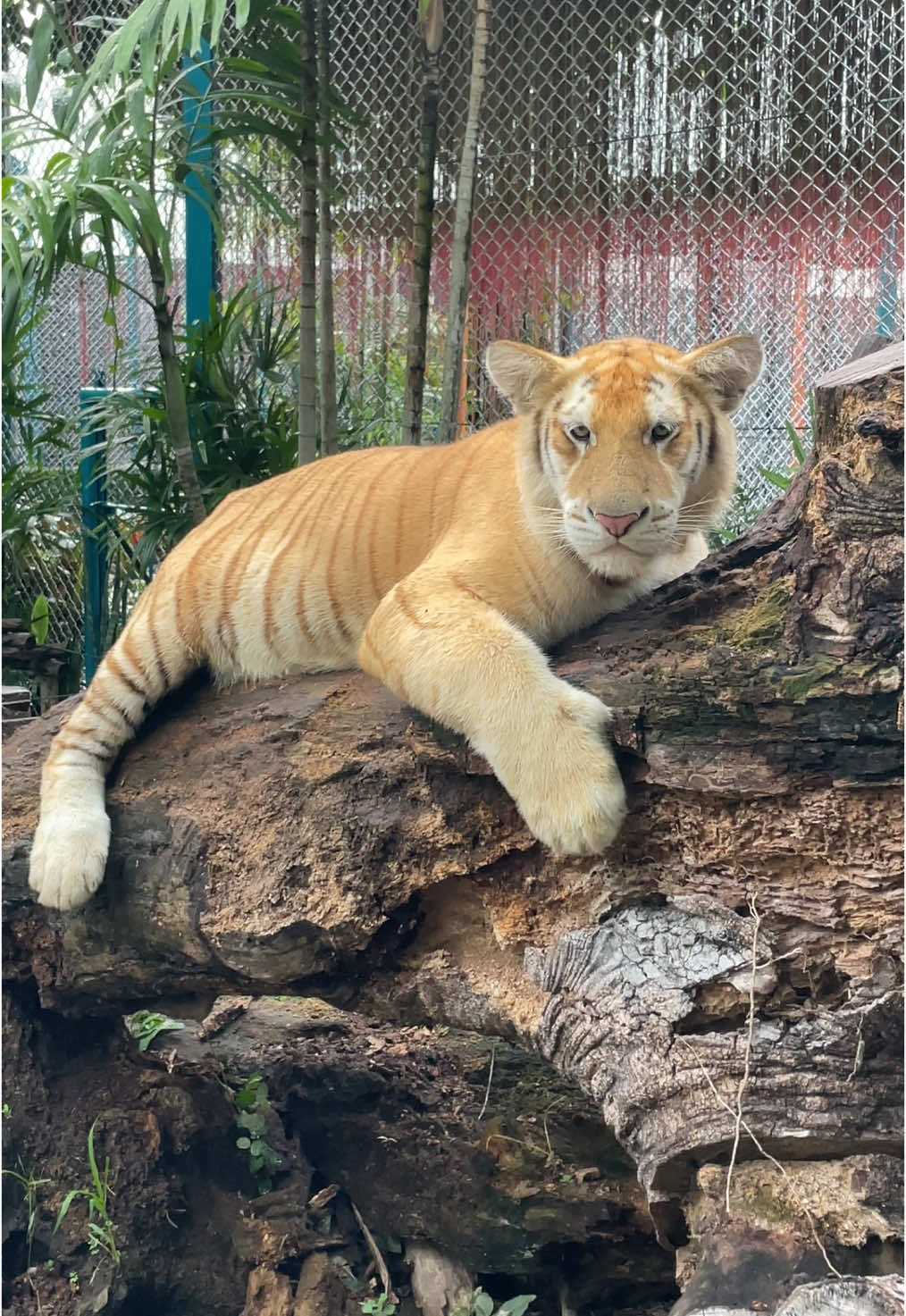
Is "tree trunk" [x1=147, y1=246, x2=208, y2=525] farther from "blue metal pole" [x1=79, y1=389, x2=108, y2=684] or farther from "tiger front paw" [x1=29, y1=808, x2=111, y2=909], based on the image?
"tiger front paw" [x1=29, y1=808, x2=111, y2=909]

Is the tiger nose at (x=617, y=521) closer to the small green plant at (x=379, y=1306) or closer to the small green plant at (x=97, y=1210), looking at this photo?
the small green plant at (x=379, y=1306)

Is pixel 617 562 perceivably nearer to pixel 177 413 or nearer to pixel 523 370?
pixel 523 370

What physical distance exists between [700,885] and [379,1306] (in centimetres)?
134

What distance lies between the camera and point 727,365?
102 inches

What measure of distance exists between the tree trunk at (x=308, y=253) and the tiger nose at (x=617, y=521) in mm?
2647

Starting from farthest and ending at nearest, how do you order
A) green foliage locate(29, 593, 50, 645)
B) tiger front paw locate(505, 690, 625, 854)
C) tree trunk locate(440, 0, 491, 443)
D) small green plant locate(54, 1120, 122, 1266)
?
green foliage locate(29, 593, 50, 645)
tree trunk locate(440, 0, 491, 443)
small green plant locate(54, 1120, 122, 1266)
tiger front paw locate(505, 690, 625, 854)

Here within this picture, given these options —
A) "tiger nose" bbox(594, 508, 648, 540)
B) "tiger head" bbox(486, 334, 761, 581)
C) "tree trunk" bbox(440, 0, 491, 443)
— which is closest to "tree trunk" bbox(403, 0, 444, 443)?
"tree trunk" bbox(440, 0, 491, 443)

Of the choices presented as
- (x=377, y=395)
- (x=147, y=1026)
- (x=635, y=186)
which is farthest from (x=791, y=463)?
(x=147, y=1026)

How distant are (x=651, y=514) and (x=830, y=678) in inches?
20.4

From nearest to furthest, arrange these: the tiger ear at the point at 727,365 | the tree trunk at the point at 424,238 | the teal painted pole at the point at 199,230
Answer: the tiger ear at the point at 727,365 < the tree trunk at the point at 424,238 < the teal painted pole at the point at 199,230

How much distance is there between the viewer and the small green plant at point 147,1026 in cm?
324

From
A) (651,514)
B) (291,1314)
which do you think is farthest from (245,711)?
(291,1314)

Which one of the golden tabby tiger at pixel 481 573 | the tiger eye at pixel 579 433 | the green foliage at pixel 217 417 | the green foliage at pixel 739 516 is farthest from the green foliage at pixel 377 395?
the tiger eye at pixel 579 433

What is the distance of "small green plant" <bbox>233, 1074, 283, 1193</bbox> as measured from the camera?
10.2ft
